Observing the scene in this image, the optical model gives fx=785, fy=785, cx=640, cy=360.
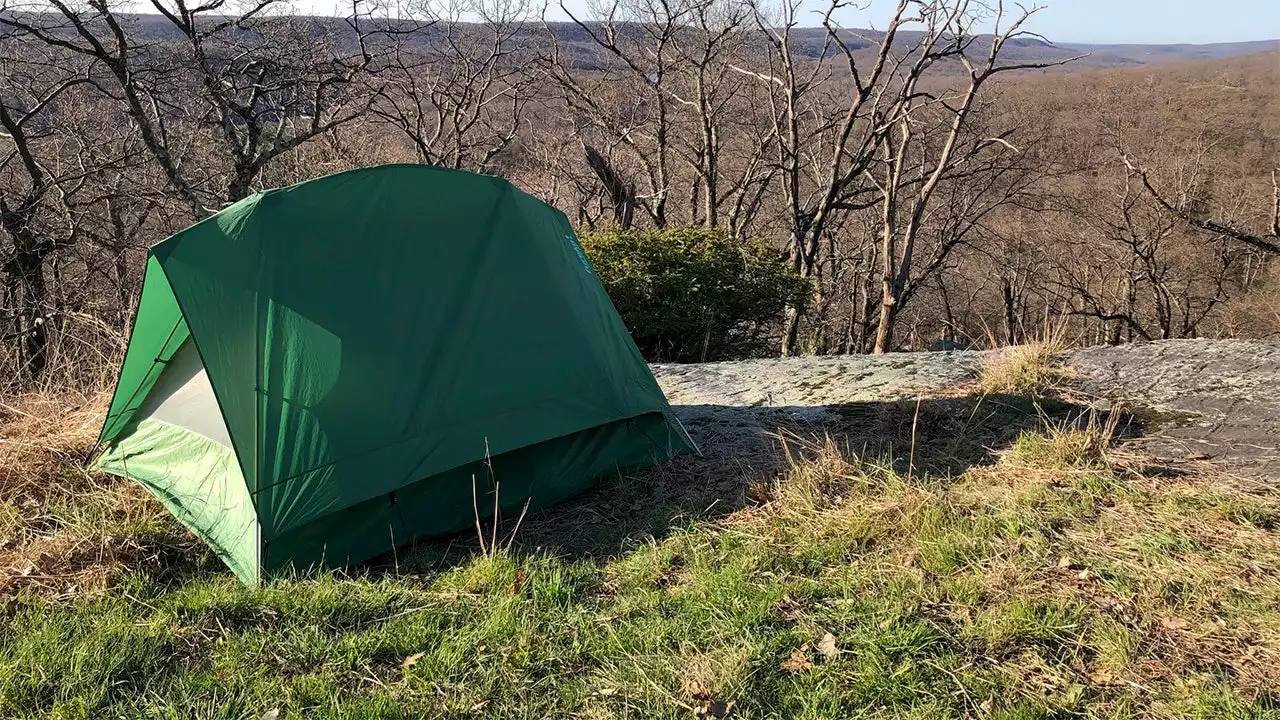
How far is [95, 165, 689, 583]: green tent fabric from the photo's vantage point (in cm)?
335

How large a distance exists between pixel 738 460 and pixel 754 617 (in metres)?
1.65

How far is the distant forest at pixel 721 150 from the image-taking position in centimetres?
939

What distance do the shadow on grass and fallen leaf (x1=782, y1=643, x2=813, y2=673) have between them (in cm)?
104

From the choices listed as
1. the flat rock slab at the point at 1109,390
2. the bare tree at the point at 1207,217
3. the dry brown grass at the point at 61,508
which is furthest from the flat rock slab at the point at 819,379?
the bare tree at the point at 1207,217

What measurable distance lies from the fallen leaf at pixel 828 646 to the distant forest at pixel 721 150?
517 cm

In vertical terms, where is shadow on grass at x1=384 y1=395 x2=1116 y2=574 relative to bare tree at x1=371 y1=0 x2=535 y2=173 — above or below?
below

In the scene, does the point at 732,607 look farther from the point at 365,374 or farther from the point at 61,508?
the point at 61,508

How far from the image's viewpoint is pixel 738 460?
169 inches

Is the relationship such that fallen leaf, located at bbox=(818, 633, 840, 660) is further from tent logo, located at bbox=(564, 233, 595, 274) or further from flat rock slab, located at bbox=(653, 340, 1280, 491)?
tent logo, located at bbox=(564, 233, 595, 274)

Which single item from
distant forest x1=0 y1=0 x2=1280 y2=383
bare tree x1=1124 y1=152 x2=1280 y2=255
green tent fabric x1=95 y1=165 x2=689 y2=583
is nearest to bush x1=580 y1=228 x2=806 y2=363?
distant forest x1=0 y1=0 x2=1280 y2=383

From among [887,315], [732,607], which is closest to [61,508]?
[732,607]

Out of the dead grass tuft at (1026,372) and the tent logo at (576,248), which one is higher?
the tent logo at (576,248)

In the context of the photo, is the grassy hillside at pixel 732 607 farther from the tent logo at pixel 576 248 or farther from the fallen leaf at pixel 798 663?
the tent logo at pixel 576 248

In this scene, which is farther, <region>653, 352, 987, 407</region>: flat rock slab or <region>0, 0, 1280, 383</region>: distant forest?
<region>0, 0, 1280, 383</region>: distant forest
